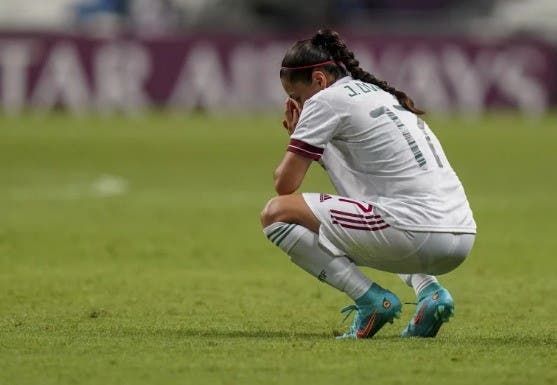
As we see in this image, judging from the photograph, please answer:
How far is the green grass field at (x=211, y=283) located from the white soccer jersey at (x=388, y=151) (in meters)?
0.71

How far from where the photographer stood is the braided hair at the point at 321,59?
8125 millimetres

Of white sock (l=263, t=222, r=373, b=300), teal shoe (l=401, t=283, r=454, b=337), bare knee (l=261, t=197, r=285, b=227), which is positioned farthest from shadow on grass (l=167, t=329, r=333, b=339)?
bare knee (l=261, t=197, r=285, b=227)

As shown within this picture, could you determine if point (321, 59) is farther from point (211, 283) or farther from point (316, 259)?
point (211, 283)

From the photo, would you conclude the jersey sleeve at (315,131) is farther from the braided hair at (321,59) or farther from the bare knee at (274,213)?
the bare knee at (274,213)

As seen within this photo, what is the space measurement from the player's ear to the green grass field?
4.57 feet

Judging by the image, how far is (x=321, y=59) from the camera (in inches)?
321

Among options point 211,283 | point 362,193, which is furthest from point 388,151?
point 211,283

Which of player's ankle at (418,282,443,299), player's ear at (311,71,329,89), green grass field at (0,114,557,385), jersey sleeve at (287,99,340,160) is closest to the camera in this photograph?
green grass field at (0,114,557,385)

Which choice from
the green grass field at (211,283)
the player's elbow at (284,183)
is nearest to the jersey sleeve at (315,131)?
the player's elbow at (284,183)

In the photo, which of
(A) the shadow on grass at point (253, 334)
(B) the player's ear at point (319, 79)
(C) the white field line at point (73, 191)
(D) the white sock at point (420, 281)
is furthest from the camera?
(C) the white field line at point (73, 191)

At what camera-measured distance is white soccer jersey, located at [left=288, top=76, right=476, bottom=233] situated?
7.96 meters

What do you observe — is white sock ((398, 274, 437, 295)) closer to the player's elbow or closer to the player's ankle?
the player's ankle

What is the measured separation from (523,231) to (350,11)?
2356 centimetres

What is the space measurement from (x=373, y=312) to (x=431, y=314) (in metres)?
0.33
